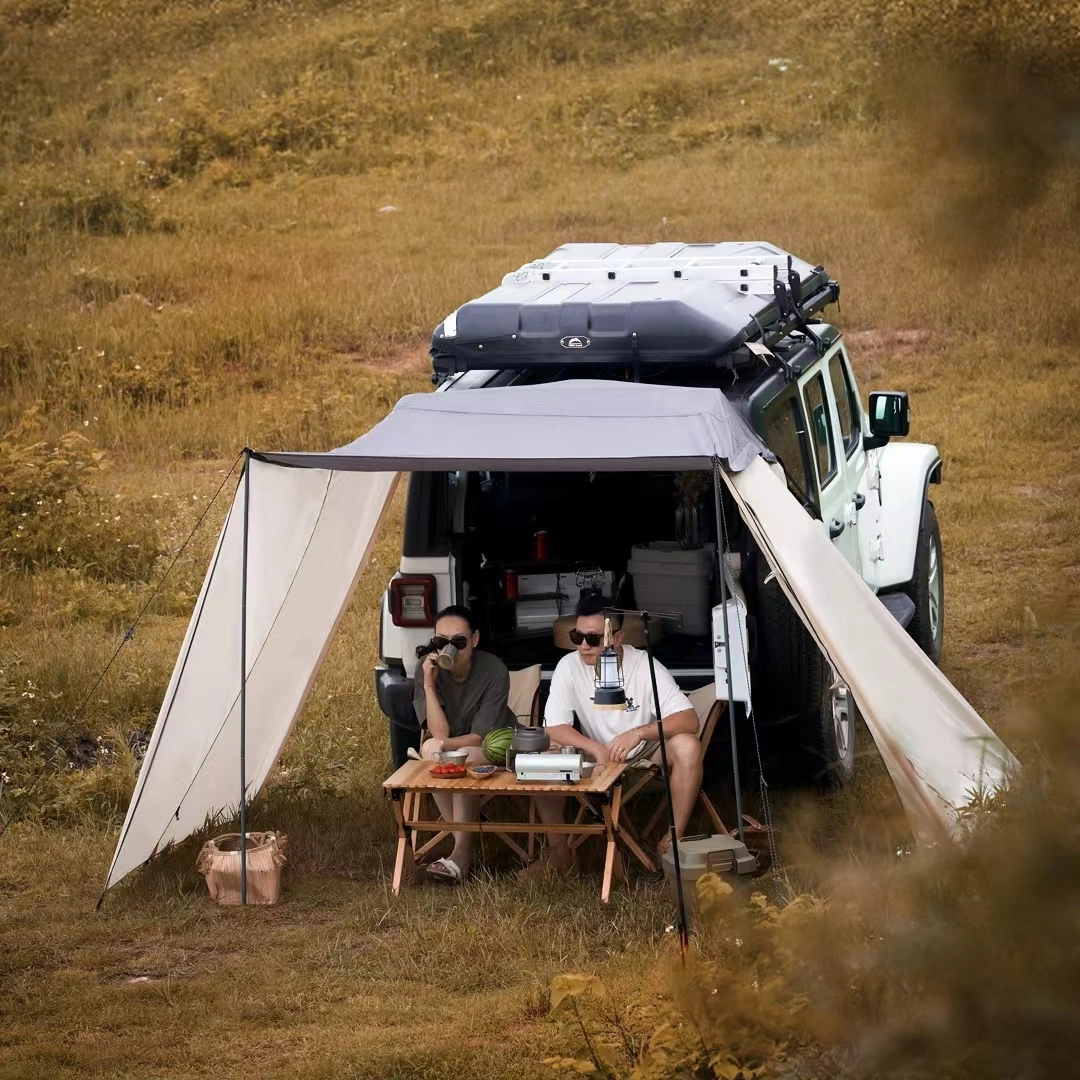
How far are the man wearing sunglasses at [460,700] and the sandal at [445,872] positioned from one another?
0.04m

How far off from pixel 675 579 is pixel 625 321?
40.9 inches

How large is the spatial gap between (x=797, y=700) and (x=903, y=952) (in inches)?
187

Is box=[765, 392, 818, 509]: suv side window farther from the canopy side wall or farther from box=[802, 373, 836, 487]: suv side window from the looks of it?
the canopy side wall

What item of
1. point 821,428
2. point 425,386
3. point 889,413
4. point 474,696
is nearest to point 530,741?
point 474,696

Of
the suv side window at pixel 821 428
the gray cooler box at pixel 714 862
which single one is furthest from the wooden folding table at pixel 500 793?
the suv side window at pixel 821 428

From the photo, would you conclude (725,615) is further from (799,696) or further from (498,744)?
(498,744)

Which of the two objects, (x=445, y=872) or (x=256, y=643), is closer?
(x=445, y=872)

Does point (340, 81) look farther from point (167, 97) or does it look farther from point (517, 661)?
point (517, 661)

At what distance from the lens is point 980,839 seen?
202cm

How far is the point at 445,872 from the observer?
21.0 ft

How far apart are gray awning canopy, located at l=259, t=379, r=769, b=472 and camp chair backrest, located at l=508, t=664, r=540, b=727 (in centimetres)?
126

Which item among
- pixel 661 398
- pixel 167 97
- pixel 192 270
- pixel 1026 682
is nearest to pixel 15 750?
pixel 661 398

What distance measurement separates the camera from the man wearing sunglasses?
21.6ft

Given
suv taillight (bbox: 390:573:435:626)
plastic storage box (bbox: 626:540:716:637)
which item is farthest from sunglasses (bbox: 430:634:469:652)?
plastic storage box (bbox: 626:540:716:637)
